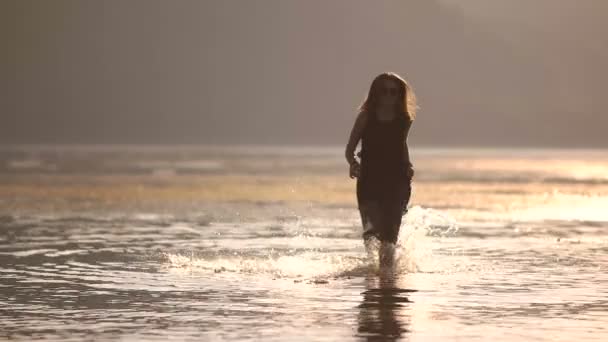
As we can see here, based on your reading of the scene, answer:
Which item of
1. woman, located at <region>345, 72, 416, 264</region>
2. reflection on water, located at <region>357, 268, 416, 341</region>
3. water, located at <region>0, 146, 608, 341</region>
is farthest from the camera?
woman, located at <region>345, 72, 416, 264</region>

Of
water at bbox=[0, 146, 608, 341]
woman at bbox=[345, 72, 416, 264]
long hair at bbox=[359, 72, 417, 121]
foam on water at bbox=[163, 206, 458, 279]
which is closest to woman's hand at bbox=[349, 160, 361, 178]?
woman at bbox=[345, 72, 416, 264]

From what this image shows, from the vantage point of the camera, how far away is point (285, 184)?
55000 millimetres

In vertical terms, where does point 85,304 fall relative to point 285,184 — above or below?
below

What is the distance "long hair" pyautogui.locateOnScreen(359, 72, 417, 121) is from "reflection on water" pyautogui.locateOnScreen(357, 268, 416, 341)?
1.64 m

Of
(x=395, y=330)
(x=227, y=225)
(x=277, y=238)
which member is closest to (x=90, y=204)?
(x=227, y=225)

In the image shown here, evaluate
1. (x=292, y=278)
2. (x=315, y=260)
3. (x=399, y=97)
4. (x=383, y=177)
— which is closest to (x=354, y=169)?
(x=383, y=177)

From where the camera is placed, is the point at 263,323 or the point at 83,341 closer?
the point at 83,341

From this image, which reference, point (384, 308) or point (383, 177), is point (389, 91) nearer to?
point (383, 177)

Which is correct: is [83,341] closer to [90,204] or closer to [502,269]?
[502,269]

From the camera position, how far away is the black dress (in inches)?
645

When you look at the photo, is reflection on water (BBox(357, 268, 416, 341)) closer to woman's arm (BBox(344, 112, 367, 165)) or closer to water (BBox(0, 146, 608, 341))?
water (BBox(0, 146, 608, 341))

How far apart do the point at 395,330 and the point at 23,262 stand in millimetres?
7000

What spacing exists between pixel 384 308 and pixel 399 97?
10.3ft

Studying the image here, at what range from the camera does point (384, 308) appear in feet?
45.1
